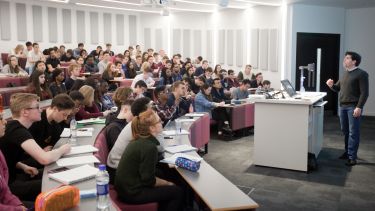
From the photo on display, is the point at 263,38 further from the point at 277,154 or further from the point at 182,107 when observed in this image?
the point at 277,154

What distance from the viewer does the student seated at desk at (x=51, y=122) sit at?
4.16 meters

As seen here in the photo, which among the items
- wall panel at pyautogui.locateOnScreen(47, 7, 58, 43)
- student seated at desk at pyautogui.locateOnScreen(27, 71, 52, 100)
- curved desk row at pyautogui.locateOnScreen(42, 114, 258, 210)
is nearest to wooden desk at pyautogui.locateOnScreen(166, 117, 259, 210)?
curved desk row at pyautogui.locateOnScreen(42, 114, 258, 210)

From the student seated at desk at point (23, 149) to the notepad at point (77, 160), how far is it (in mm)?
62

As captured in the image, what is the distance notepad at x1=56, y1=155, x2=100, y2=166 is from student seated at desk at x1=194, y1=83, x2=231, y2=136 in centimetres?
468

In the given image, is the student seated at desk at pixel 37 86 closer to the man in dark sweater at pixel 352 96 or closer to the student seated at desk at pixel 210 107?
the student seated at desk at pixel 210 107

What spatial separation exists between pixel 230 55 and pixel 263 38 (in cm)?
203

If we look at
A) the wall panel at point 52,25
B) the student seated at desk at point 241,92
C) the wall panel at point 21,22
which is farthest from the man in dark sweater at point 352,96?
the wall panel at point 52,25

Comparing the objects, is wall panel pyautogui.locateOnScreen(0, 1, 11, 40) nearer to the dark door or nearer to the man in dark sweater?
the dark door

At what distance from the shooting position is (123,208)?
138 inches

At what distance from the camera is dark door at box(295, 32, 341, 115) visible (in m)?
11.7

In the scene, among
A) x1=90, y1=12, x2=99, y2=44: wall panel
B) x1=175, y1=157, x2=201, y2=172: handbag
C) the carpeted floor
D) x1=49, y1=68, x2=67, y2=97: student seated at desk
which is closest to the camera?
x1=175, y1=157, x2=201, y2=172: handbag

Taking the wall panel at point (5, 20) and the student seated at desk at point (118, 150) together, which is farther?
the wall panel at point (5, 20)

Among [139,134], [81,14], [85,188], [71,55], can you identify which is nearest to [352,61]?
[139,134]

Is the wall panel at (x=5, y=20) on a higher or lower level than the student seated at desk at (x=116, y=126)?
higher
